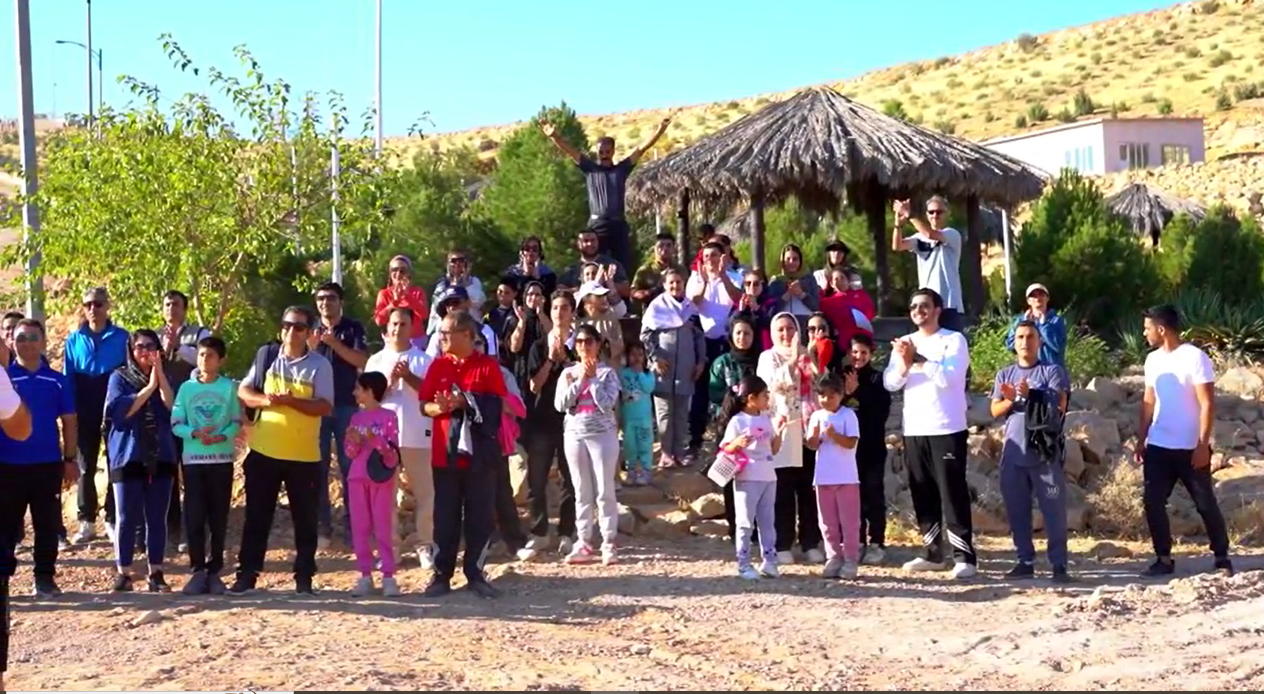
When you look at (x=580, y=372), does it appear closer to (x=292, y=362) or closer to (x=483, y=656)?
(x=292, y=362)

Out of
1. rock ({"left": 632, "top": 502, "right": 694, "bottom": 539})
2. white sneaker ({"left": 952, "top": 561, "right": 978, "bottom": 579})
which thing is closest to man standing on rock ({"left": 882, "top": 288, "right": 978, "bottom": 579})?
white sneaker ({"left": 952, "top": 561, "right": 978, "bottom": 579})

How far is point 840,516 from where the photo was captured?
36.2 ft

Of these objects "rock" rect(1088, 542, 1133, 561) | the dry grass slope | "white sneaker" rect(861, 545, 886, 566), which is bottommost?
"rock" rect(1088, 542, 1133, 561)

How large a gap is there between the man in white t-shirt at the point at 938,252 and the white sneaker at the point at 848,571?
240 centimetres

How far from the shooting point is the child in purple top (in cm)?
1045

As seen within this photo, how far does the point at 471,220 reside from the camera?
68.4ft

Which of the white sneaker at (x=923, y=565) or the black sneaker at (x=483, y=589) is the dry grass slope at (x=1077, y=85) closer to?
the white sneaker at (x=923, y=565)

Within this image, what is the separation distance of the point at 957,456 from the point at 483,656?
13.1 feet

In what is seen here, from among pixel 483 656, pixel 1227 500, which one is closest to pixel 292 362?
pixel 483 656

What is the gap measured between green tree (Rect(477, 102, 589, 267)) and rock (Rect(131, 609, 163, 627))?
428 inches

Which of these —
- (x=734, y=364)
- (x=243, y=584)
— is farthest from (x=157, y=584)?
(x=734, y=364)

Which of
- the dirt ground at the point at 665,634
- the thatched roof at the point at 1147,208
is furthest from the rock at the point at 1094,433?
the thatched roof at the point at 1147,208

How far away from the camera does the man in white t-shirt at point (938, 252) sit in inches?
495

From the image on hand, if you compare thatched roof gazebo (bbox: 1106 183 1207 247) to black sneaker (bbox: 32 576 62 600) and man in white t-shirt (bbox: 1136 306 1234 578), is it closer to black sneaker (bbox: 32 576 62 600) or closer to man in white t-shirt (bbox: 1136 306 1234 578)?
man in white t-shirt (bbox: 1136 306 1234 578)
